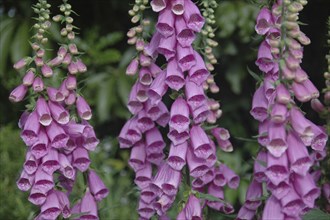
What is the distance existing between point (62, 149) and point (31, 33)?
2.60 m

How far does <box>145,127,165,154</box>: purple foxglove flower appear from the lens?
8.29 ft

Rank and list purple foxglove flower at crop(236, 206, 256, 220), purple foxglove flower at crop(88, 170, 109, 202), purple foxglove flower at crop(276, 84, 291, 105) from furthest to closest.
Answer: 1. purple foxglove flower at crop(88, 170, 109, 202)
2. purple foxglove flower at crop(236, 206, 256, 220)
3. purple foxglove flower at crop(276, 84, 291, 105)

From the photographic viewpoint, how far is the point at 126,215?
3674mm

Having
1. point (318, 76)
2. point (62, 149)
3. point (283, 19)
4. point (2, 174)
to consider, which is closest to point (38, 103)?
point (62, 149)

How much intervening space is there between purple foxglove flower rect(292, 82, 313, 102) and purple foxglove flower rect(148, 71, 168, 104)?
0.48 m

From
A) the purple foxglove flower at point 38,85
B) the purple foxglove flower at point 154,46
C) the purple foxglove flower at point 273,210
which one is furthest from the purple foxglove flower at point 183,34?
the purple foxglove flower at point 273,210

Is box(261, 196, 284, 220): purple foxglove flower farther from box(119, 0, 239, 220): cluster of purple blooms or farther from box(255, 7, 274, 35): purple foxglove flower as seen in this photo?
box(255, 7, 274, 35): purple foxglove flower

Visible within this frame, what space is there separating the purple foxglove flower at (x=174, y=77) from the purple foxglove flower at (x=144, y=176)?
0.41m

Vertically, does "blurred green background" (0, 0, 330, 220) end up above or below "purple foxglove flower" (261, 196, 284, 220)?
below

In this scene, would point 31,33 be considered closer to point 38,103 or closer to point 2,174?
point 2,174

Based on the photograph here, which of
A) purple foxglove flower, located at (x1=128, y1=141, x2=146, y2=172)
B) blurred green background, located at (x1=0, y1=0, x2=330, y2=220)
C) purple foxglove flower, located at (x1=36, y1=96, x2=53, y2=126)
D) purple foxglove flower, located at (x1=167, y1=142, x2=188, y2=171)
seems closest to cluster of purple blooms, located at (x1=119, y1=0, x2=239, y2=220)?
purple foxglove flower, located at (x1=167, y1=142, x2=188, y2=171)

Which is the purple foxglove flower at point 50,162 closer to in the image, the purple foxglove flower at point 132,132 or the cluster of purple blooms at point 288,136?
the purple foxglove flower at point 132,132

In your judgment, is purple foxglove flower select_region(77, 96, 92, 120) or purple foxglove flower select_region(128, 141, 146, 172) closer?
purple foxglove flower select_region(77, 96, 92, 120)

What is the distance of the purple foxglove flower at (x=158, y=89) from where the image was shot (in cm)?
230
